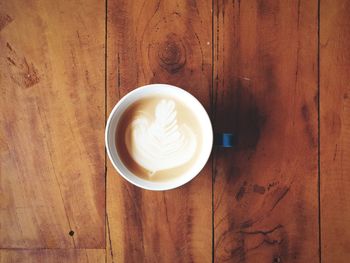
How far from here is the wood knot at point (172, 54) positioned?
2.49 feet

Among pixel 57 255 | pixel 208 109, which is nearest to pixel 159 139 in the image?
pixel 208 109

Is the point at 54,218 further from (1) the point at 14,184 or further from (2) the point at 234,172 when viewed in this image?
(2) the point at 234,172

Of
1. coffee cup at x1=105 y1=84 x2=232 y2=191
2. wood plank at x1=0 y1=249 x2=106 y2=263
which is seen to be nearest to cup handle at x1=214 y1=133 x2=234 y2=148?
coffee cup at x1=105 y1=84 x2=232 y2=191

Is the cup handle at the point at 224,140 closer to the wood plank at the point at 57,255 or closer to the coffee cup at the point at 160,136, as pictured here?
the coffee cup at the point at 160,136

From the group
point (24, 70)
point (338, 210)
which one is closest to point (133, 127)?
point (24, 70)

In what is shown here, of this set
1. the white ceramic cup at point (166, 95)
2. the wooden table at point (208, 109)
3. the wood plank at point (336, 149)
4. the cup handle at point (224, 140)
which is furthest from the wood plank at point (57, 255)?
the wood plank at point (336, 149)

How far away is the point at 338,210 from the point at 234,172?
25 cm

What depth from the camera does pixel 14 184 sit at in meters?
0.77

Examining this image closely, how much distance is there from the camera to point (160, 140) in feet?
2.33

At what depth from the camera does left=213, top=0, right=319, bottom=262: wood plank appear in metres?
0.76

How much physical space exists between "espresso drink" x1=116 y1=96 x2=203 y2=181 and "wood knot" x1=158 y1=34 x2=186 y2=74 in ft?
0.31

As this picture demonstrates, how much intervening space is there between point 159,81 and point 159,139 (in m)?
0.14

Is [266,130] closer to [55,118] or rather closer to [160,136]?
[160,136]

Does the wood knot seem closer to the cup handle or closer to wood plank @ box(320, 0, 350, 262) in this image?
the cup handle
